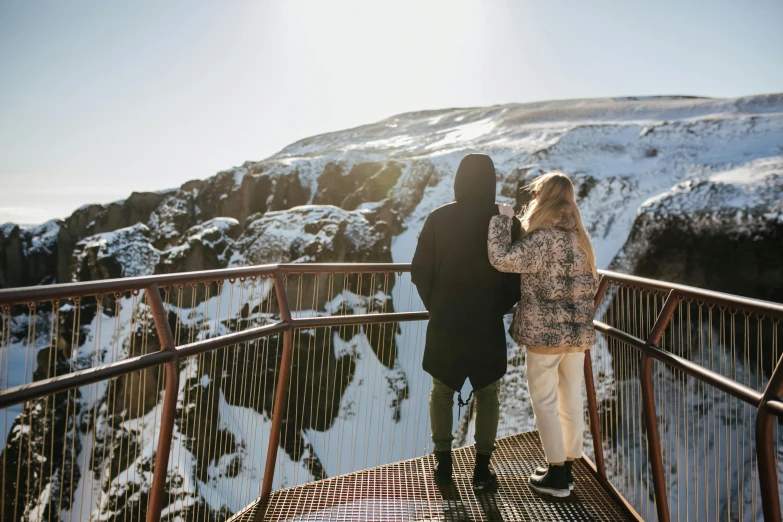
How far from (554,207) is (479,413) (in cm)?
149

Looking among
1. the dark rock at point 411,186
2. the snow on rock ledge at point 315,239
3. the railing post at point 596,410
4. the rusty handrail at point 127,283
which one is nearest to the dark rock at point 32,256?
the dark rock at point 411,186

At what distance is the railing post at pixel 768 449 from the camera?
2.14 metres

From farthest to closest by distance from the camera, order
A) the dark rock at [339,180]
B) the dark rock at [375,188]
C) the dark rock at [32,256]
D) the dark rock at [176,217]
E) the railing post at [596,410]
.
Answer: the dark rock at [32,256], the dark rock at [176,217], the dark rock at [339,180], the dark rock at [375,188], the railing post at [596,410]

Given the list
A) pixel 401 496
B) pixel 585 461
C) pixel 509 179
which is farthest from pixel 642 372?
pixel 509 179

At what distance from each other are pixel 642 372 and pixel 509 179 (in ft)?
68.6

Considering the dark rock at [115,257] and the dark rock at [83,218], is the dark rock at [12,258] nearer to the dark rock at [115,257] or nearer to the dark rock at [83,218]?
the dark rock at [83,218]

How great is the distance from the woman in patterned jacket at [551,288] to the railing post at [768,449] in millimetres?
1126

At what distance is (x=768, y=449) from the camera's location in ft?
7.27

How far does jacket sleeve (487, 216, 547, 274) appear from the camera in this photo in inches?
124

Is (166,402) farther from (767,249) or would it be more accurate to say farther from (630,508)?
(767,249)

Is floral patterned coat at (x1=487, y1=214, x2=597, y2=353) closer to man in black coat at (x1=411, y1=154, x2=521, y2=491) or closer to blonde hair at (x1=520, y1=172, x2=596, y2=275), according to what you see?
blonde hair at (x1=520, y1=172, x2=596, y2=275)

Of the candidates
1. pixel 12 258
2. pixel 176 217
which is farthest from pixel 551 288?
pixel 12 258

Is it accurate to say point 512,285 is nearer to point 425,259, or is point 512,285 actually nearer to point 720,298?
point 425,259

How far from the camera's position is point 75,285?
2297 mm
